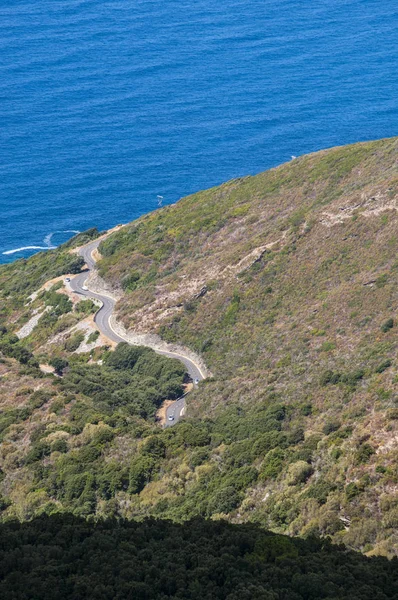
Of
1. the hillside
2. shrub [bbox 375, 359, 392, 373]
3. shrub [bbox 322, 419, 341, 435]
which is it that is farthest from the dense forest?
shrub [bbox 375, 359, 392, 373]

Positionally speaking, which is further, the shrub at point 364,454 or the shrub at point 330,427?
the shrub at point 330,427

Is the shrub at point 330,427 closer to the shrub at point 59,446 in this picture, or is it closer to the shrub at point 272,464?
the shrub at point 272,464

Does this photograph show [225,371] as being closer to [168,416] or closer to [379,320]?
[168,416]

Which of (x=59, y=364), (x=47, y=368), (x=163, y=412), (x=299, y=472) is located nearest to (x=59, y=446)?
(x=163, y=412)

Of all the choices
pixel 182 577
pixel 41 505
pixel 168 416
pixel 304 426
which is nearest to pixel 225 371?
pixel 168 416

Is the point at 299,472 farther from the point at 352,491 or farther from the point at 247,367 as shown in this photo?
the point at 247,367

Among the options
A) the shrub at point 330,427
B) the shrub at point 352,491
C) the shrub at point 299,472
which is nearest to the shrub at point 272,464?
the shrub at point 299,472
